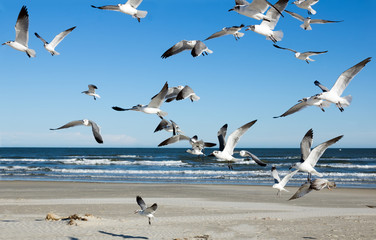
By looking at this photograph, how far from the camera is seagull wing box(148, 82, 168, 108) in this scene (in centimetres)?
823

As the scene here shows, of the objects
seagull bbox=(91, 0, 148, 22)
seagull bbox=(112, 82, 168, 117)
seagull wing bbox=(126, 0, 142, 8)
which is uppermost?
seagull wing bbox=(126, 0, 142, 8)

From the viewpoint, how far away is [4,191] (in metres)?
19.8

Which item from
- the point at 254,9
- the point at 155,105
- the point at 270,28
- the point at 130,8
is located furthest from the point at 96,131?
the point at 270,28

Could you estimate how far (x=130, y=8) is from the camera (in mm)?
9648

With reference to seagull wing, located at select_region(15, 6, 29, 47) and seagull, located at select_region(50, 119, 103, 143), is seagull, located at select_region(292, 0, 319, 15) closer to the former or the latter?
seagull, located at select_region(50, 119, 103, 143)

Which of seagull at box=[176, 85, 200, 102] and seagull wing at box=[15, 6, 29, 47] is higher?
seagull wing at box=[15, 6, 29, 47]

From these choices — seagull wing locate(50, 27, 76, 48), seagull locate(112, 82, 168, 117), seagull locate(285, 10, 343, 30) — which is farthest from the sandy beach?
seagull locate(285, 10, 343, 30)

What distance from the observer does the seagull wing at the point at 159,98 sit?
27.0 ft

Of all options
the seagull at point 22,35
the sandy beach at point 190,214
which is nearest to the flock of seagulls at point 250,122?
the seagull at point 22,35

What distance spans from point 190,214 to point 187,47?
17.0 feet

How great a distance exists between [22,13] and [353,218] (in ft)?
33.7

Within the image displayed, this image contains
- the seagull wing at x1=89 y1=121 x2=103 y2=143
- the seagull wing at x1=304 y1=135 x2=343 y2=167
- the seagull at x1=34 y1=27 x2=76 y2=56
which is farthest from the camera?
the seagull at x1=34 y1=27 x2=76 y2=56

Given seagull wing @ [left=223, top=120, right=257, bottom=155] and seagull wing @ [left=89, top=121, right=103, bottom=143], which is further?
seagull wing @ [left=223, top=120, right=257, bottom=155]

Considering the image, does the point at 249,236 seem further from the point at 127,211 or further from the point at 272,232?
the point at 127,211
